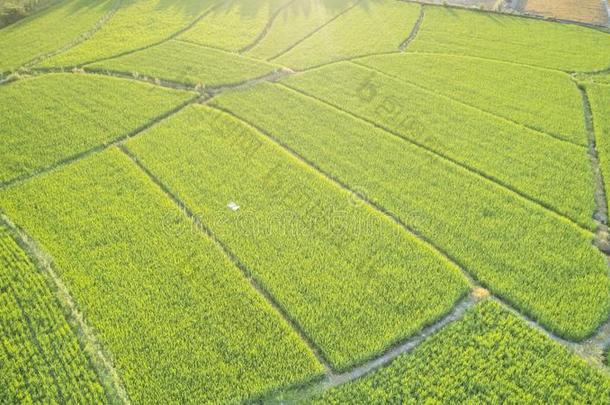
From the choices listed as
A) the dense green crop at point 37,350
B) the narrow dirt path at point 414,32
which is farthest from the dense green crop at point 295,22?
the dense green crop at point 37,350

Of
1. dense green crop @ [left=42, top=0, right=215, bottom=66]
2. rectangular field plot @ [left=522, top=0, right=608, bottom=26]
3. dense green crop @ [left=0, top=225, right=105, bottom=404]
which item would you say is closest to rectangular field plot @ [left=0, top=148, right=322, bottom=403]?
dense green crop @ [left=0, top=225, right=105, bottom=404]

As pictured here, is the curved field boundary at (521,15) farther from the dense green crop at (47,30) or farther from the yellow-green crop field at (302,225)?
the dense green crop at (47,30)

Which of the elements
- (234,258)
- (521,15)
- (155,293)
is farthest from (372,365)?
(521,15)

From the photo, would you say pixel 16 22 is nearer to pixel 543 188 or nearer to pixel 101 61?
pixel 101 61

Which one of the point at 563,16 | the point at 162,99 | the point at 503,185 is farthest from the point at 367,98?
the point at 563,16

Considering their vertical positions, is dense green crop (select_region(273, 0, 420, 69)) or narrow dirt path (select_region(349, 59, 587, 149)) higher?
dense green crop (select_region(273, 0, 420, 69))

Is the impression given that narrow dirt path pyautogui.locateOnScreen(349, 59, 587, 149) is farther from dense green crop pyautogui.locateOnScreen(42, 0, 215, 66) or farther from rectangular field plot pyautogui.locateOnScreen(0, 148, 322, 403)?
rectangular field plot pyautogui.locateOnScreen(0, 148, 322, 403)
